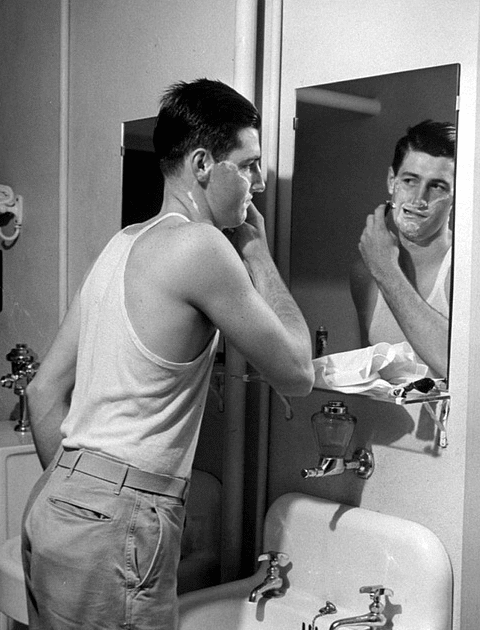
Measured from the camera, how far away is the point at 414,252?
5.00ft

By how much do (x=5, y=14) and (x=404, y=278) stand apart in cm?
167

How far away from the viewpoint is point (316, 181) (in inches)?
66.4

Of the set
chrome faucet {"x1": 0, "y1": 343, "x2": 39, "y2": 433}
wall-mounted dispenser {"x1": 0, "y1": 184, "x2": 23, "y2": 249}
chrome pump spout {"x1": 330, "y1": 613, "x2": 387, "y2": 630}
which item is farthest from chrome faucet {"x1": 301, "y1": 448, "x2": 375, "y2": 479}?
wall-mounted dispenser {"x1": 0, "y1": 184, "x2": 23, "y2": 249}

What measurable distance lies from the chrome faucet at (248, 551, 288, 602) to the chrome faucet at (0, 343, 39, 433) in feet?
3.29

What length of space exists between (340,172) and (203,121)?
11.8 inches

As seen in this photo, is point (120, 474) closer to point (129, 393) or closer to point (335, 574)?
point (129, 393)

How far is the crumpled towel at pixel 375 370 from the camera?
1.50 meters

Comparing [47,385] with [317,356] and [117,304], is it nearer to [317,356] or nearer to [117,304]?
[117,304]

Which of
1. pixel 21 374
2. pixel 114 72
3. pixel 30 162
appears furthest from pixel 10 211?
pixel 114 72

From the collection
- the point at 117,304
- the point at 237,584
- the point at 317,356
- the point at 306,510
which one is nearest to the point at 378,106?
the point at 317,356

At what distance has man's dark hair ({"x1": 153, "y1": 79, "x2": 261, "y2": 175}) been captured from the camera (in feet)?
4.86

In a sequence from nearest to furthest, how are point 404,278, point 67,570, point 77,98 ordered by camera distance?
point 67,570 < point 404,278 < point 77,98

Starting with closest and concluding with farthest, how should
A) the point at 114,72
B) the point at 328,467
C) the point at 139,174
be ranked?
the point at 328,467, the point at 139,174, the point at 114,72

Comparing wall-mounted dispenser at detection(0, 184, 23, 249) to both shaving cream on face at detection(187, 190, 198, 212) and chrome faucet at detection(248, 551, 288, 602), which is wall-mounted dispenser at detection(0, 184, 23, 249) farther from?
chrome faucet at detection(248, 551, 288, 602)
